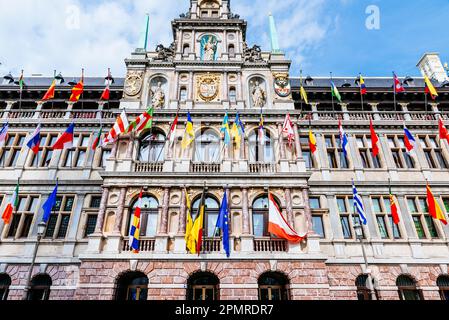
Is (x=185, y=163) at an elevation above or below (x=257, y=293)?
above

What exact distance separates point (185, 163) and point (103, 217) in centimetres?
610

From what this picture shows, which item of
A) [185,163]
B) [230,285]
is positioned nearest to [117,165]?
[185,163]

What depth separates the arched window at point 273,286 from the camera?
18250mm

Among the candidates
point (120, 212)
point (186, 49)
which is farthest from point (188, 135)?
point (186, 49)

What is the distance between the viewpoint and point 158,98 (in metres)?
24.4

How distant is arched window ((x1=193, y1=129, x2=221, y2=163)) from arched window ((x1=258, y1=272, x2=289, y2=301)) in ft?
27.1

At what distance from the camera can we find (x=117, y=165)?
69.6 feet

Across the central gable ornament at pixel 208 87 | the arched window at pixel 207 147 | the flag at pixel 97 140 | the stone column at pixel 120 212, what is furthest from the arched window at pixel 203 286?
the central gable ornament at pixel 208 87

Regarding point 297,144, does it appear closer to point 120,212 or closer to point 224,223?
point 224,223

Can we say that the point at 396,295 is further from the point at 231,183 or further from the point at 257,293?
the point at 231,183

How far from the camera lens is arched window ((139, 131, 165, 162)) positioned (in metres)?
Result: 22.3

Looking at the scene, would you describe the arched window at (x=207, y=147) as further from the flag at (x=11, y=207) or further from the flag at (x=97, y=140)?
the flag at (x=11, y=207)

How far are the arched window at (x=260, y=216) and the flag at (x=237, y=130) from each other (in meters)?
4.15

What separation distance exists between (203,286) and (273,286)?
409 cm
